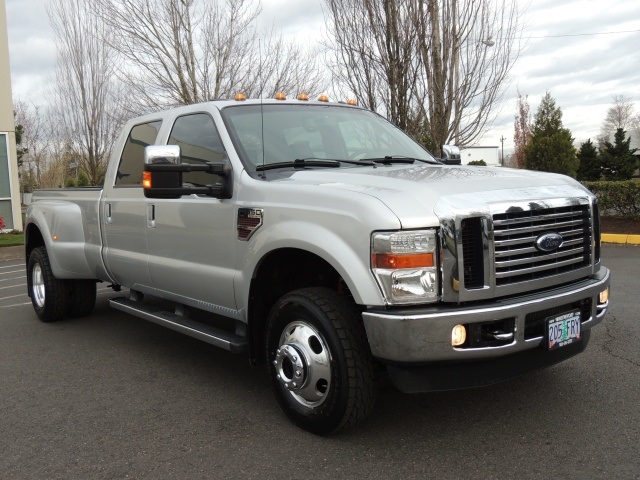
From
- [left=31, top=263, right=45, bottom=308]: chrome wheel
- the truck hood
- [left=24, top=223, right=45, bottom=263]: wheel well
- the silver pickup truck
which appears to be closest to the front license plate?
the silver pickup truck

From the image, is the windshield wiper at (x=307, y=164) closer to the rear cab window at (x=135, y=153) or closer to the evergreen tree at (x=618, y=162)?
the rear cab window at (x=135, y=153)

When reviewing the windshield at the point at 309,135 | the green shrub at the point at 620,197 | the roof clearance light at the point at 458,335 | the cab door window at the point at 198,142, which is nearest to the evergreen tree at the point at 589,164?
the green shrub at the point at 620,197

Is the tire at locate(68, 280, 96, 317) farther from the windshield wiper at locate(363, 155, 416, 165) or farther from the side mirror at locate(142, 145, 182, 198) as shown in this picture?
the windshield wiper at locate(363, 155, 416, 165)

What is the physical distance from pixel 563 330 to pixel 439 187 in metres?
0.99

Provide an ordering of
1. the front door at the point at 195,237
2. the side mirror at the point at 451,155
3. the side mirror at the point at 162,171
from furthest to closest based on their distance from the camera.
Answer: the side mirror at the point at 451,155
the front door at the point at 195,237
the side mirror at the point at 162,171

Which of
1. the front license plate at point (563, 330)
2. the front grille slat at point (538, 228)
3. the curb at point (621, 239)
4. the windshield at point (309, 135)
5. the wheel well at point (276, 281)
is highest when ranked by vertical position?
the windshield at point (309, 135)

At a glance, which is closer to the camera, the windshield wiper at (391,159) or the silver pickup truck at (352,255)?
the silver pickup truck at (352,255)

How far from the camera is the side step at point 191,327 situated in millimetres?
3943

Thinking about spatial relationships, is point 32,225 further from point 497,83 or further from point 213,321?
point 497,83

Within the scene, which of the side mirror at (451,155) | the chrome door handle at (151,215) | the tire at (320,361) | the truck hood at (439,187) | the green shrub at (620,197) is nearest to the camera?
Answer: the truck hood at (439,187)

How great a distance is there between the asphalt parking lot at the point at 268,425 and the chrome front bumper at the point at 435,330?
55cm

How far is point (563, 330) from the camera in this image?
334 centimetres

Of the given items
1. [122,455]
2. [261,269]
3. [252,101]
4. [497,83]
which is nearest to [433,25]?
[497,83]

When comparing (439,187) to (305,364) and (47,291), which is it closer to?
(305,364)
